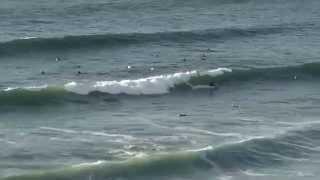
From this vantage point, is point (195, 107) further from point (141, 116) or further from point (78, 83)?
point (78, 83)

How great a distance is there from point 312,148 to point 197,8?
814 inches

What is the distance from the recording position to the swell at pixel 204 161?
20.1 m

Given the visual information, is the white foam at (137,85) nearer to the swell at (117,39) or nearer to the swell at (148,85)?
the swell at (148,85)

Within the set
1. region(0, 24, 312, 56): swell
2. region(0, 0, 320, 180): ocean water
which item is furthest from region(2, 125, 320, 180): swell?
region(0, 24, 312, 56): swell

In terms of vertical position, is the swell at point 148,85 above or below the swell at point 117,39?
below

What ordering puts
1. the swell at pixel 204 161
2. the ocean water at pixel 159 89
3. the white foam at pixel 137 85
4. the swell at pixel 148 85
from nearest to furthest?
the swell at pixel 204 161 < the ocean water at pixel 159 89 < the swell at pixel 148 85 < the white foam at pixel 137 85

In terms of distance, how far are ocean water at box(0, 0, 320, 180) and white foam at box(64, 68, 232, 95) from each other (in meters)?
0.05

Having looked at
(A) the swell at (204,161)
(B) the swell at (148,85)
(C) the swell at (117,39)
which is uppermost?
(C) the swell at (117,39)

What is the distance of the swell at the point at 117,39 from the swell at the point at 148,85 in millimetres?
5499

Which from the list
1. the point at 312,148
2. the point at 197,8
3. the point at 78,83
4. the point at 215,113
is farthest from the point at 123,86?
the point at 197,8

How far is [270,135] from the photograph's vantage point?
23.4m

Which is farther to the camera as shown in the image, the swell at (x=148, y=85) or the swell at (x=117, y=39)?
the swell at (x=117, y=39)

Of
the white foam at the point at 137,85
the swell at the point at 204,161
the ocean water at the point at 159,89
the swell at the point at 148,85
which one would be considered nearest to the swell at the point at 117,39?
the ocean water at the point at 159,89

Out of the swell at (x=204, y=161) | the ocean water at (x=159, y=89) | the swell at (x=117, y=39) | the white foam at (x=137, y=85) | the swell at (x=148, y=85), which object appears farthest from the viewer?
the swell at (x=117, y=39)
